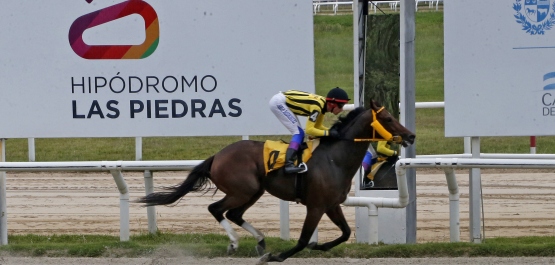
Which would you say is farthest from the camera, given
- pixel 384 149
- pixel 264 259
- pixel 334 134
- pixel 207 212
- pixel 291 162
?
pixel 207 212

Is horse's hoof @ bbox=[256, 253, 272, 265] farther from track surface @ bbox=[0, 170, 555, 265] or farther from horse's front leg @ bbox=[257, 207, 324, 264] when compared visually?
track surface @ bbox=[0, 170, 555, 265]

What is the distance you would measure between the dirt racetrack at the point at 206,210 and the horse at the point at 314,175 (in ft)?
5.48

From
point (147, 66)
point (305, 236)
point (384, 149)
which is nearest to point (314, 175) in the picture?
point (305, 236)

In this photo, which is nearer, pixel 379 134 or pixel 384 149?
pixel 379 134

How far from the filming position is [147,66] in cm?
808

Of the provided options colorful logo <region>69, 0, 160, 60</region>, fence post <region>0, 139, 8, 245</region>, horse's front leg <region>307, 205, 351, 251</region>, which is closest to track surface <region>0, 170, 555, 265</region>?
horse's front leg <region>307, 205, 351, 251</region>

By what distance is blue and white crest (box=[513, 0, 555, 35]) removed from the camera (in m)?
7.65

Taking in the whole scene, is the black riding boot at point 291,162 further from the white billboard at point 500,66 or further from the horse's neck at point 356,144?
the white billboard at point 500,66

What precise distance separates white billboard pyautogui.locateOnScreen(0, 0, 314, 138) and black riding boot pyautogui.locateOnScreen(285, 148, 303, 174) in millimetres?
1053

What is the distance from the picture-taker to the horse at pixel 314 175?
270 inches

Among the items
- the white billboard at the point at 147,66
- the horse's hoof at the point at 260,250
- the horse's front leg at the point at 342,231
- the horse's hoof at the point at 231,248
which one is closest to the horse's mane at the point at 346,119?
the horse's front leg at the point at 342,231

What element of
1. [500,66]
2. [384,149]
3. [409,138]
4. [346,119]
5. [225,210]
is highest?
[500,66]

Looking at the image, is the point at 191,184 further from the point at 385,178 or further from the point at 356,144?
the point at 385,178

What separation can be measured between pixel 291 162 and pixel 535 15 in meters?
2.41
